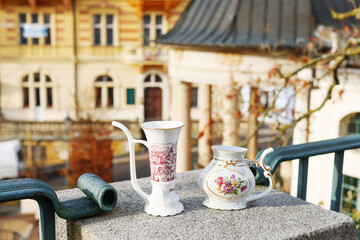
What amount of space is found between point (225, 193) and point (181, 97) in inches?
283

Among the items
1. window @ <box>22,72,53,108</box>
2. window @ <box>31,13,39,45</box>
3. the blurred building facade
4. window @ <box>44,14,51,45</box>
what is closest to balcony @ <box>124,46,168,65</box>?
the blurred building facade

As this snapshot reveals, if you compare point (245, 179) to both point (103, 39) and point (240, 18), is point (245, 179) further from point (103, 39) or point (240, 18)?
point (103, 39)

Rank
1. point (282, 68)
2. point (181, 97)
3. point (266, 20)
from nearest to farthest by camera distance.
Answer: point (282, 68)
point (266, 20)
point (181, 97)

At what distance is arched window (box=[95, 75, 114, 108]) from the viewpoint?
2439 centimetres

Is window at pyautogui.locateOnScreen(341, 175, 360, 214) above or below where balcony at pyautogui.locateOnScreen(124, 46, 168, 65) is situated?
below

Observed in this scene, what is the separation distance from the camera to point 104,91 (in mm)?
24469

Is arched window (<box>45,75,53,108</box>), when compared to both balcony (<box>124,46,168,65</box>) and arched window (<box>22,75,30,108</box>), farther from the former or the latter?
balcony (<box>124,46,168,65</box>)

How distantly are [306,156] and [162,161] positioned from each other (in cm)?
69

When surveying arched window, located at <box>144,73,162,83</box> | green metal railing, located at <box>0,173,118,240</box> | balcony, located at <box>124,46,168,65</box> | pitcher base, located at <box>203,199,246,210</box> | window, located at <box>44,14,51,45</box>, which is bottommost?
arched window, located at <box>144,73,162,83</box>

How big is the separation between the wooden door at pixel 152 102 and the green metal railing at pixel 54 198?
75.4 ft

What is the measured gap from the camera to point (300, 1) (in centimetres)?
849

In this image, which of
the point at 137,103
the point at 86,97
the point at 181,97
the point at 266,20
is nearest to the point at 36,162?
the point at 86,97

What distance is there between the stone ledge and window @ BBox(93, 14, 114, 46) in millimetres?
22708

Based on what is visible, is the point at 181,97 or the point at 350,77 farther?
the point at 181,97
